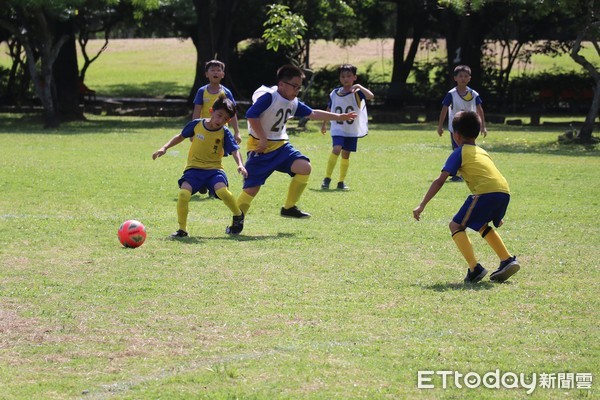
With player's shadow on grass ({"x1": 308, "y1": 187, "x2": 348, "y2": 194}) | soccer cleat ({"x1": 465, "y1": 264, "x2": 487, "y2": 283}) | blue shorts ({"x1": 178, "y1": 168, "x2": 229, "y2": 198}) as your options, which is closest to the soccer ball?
blue shorts ({"x1": 178, "y1": 168, "x2": 229, "y2": 198})

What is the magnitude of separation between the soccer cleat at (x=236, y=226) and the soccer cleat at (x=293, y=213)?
1.24m

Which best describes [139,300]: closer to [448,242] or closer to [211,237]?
[211,237]

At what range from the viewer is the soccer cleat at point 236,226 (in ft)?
33.8

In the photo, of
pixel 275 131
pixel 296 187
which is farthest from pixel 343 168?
pixel 275 131

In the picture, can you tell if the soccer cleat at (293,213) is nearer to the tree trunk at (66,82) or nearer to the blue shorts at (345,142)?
the blue shorts at (345,142)

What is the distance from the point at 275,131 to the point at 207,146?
1027 mm

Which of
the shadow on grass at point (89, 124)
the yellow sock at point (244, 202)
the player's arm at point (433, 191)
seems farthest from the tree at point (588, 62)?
the player's arm at point (433, 191)

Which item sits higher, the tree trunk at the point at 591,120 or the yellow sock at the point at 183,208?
the yellow sock at the point at 183,208

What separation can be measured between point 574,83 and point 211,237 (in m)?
30.1

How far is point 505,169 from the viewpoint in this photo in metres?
17.6

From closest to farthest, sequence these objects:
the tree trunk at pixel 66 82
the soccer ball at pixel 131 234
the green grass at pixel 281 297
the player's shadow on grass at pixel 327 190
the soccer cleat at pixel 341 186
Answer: the green grass at pixel 281 297 < the soccer ball at pixel 131 234 < the player's shadow on grass at pixel 327 190 < the soccer cleat at pixel 341 186 < the tree trunk at pixel 66 82

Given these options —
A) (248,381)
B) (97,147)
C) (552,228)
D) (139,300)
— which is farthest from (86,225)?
(97,147)

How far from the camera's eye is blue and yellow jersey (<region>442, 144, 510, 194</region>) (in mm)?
7961

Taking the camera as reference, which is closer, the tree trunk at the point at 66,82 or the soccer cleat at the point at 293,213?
the soccer cleat at the point at 293,213
